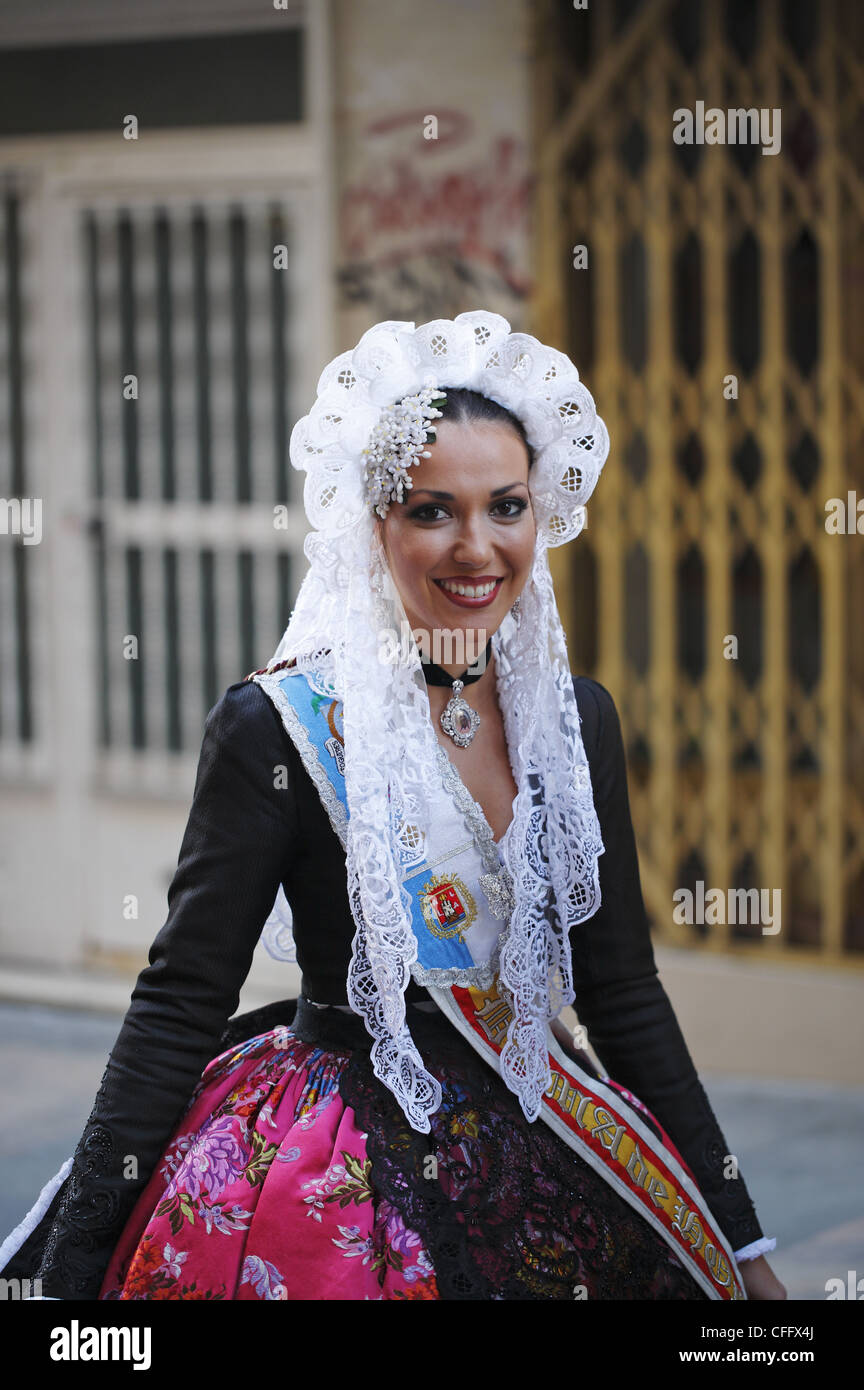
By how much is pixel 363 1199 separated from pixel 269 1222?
11 centimetres

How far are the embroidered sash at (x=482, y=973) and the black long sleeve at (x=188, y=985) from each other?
0.07 metres

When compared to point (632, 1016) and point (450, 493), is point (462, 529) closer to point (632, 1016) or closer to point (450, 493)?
point (450, 493)

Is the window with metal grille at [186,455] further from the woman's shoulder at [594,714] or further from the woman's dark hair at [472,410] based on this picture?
the woman's dark hair at [472,410]

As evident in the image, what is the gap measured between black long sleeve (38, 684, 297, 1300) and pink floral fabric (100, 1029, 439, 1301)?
4 centimetres

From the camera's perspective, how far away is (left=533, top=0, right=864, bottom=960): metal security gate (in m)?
4.35

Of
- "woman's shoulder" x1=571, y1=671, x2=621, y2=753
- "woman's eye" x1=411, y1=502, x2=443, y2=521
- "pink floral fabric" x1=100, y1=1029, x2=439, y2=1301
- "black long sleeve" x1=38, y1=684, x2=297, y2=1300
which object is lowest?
"pink floral fabric" x1=100, y1=1029, x2=439, y2=1301

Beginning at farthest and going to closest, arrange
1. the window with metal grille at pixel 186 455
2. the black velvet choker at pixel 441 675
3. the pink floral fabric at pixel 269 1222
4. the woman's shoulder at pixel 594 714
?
1. the window with metal grille at pixel 186 455
2. the woman's shoulder at pixel 594 714
3. the black velvet choker at pixel 441 675
4. the pink floral fabric at pixel 269 1222

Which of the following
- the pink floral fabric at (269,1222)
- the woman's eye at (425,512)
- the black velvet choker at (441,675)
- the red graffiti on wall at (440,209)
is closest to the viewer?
the pink floral fabric at (269,1222)

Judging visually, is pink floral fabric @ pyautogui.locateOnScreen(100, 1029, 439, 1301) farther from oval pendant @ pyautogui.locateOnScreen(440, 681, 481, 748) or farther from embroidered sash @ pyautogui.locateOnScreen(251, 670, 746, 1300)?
oval pendant @ pyautogui.locateOnScreen(440, 681, 481, 748)

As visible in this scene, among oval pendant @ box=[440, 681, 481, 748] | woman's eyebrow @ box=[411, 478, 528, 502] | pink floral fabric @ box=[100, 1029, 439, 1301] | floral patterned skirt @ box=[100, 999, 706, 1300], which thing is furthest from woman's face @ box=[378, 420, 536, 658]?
pink floral fabric @ box=[100, 1029, 439, 1301]

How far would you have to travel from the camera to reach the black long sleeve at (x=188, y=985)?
182 cm

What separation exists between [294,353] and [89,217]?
79 centimetres

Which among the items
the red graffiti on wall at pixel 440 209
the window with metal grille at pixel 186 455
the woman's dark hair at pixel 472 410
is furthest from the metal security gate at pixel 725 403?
the woman's dark hair at pixel 472 410

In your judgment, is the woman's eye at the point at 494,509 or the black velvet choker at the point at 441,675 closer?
the woman's eye at the point at 494,509
